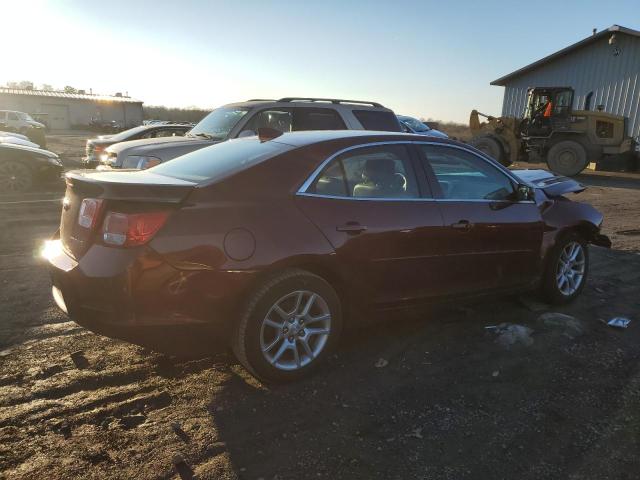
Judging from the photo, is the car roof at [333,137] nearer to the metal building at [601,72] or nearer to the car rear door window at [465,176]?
the car rear door window at [465,176]

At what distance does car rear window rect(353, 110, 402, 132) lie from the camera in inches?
334

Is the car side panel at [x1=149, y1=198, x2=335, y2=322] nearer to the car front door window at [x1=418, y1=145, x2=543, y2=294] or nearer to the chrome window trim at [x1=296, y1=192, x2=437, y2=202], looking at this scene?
the chrome window trim at [x1=296, y1=192, x2=437, y2=202]

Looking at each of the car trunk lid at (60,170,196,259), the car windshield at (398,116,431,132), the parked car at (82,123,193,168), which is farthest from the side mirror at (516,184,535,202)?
the car windshield at (398,116,431,132)

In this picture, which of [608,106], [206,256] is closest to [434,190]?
[206,256]

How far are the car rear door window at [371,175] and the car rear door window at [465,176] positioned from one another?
0.25m

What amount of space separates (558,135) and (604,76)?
31.0 feet

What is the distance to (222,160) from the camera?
3.65 metres

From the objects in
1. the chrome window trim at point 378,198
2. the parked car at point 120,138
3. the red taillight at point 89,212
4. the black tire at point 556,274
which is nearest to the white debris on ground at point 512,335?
the black tire at point 556,274

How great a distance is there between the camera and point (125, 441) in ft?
8.98

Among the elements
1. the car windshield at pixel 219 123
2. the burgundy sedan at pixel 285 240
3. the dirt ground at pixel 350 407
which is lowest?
the dirt ground at pixel 350 407

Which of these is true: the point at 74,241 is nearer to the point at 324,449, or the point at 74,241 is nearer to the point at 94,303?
the point at 94,303

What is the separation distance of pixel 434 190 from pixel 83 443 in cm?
292

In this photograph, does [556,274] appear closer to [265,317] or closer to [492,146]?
[265,317]

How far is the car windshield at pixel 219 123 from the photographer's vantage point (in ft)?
26.3
